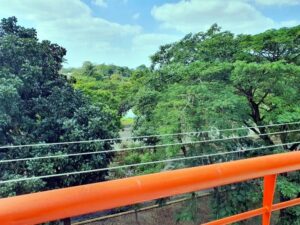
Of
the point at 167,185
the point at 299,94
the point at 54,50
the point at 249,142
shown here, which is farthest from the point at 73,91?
the point at 167,185

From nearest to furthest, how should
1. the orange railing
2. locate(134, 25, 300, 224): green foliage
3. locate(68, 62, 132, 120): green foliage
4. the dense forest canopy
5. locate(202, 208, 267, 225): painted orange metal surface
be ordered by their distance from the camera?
the orange railing, locate(202, 208, 267, 225): painted orange metal surface, the dense forest canopy, locate(134, 25, 300, 224): green foliage, locate(68, 62, 132, 120): green foliage

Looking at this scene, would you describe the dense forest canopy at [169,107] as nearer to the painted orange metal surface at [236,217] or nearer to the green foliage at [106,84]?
the green foliage at [106,84]

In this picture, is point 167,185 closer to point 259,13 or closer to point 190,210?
point 190,210

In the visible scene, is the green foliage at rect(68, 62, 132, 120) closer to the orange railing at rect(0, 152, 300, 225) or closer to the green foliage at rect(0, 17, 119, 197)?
the green foliage at rect(0, 17, 119, 197)

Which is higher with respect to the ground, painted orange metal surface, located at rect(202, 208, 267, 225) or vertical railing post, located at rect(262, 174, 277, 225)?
vertical railing post, located at rect(262, 174, 277, 225)

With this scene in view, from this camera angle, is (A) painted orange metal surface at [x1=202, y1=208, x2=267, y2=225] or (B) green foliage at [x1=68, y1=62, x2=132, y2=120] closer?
(A) painted orange metal surface at [x1=202, y1=208, x2=267, y2=225]

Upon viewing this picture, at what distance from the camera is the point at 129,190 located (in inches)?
21.0

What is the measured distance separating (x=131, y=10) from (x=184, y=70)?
3.48m

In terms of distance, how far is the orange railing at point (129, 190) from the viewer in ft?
1.50

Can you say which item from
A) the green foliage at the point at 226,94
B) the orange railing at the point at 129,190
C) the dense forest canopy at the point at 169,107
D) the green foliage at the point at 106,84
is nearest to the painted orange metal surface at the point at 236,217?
the orange railing at the point at 129,190

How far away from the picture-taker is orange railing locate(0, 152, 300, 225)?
457 mm

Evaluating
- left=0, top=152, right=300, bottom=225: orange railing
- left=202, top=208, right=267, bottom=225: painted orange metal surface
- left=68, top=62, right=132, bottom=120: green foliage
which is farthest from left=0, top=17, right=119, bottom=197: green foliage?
left=0, top=152, right=300, bottom=225: orange railing

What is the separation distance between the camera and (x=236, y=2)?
9305mm

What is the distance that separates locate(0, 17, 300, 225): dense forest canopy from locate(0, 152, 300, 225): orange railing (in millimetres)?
3946
